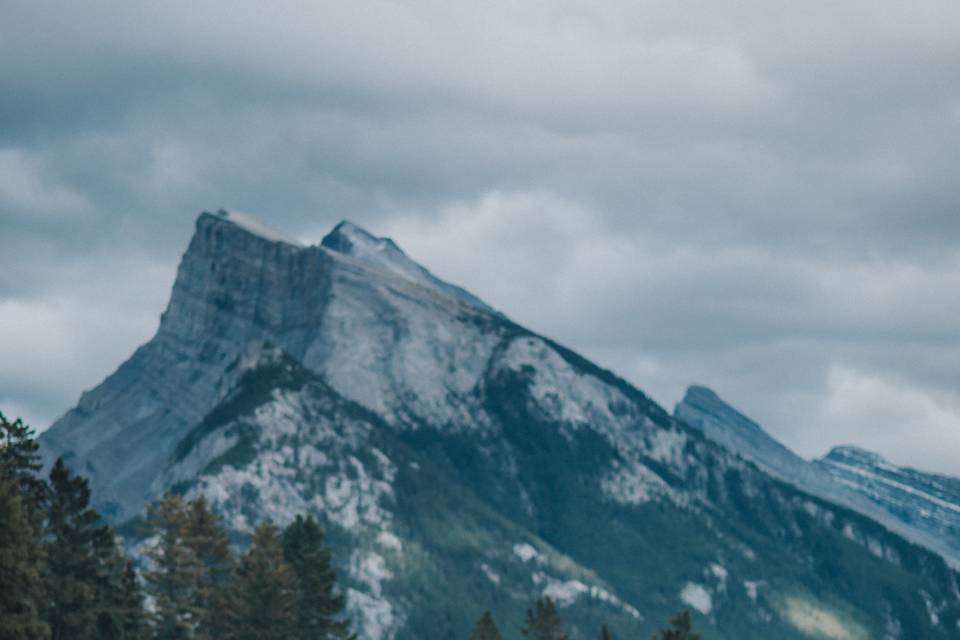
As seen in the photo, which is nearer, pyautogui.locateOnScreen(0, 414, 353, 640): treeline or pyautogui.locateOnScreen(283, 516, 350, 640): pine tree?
pyautogui.locateOnScreen(0, 414, 353, 640): treeline

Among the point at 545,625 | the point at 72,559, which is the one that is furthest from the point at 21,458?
the point at 545,625

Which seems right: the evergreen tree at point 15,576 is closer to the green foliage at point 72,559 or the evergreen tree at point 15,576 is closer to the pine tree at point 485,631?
the green foliage at point 72,559

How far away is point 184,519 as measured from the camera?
135 meters

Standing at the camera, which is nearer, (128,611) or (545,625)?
(128,611)

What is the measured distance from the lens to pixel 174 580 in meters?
134

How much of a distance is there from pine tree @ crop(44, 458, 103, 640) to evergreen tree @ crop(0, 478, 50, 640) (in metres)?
12.2

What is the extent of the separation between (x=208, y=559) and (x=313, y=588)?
774 centimetres

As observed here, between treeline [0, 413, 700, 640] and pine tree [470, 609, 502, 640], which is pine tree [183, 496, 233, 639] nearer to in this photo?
treeline [0, 413, 700, 640]

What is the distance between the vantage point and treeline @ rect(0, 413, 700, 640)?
98.9m

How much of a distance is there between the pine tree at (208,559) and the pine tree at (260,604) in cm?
149

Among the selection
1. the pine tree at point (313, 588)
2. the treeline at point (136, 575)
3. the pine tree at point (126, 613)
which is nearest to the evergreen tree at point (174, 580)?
the treeline at point (136, 575)

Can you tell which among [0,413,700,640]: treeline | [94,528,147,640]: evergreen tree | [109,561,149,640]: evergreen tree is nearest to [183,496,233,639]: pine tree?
[0,413,700,640]: treeline

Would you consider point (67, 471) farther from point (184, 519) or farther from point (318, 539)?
point (318, 539)

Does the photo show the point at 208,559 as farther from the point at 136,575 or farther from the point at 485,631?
the point at 485,631
